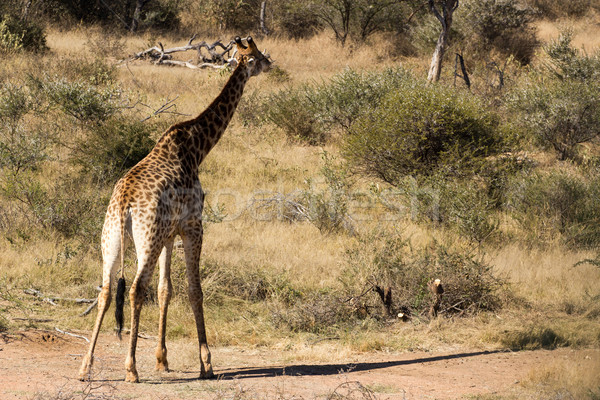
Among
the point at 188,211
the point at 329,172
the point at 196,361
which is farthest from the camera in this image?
the point at 329,172

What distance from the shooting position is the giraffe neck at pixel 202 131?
6090 mm

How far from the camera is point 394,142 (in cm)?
1146

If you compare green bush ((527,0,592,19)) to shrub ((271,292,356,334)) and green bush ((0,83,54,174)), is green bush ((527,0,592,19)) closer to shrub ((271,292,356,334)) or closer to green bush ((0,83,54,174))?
green bush ((0,83,54,174))

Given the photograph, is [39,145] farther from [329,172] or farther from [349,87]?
[349,87]

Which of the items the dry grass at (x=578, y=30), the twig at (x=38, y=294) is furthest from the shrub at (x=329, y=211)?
the dry grass at (x=578, y=30)

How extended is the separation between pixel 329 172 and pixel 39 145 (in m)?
4.66

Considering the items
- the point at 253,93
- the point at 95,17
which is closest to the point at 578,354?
the point at 253,93

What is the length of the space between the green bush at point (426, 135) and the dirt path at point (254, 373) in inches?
204

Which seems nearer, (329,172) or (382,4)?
(329,172)

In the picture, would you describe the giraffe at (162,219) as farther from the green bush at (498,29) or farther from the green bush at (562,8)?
the green bush at (562,8)

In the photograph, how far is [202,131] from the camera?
6.42 metres

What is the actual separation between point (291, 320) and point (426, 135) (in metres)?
5.33

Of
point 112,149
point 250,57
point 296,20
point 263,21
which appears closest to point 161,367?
point 250,57

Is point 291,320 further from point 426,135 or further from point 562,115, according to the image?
point 562,115
